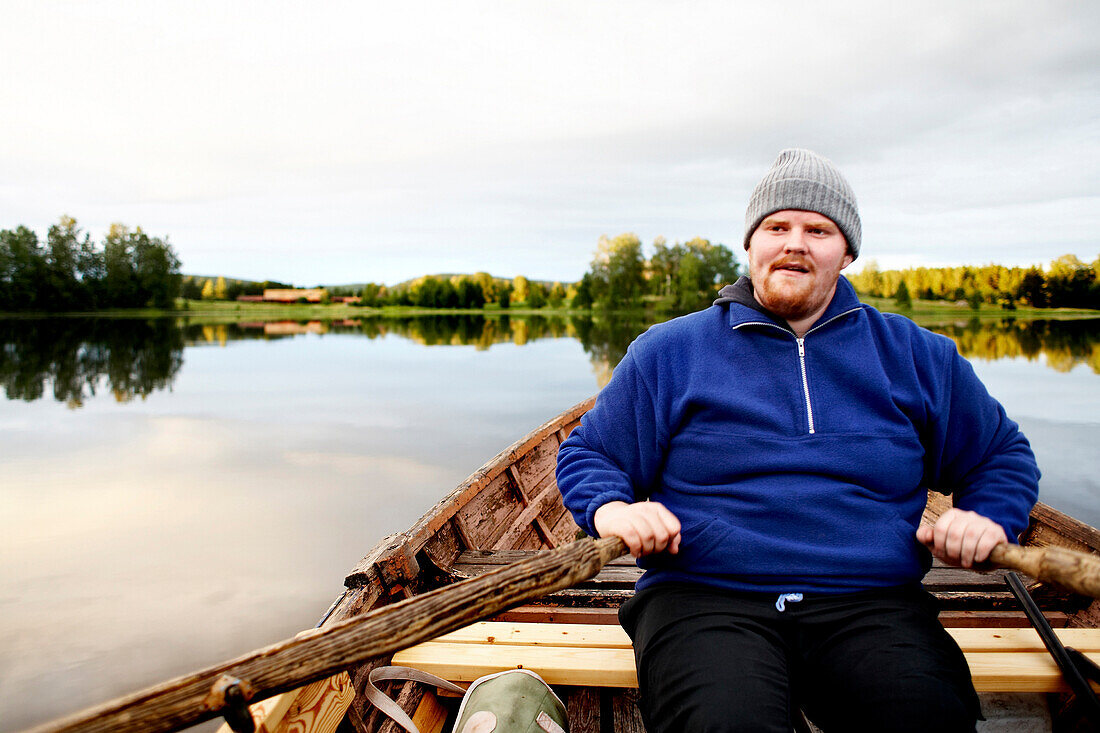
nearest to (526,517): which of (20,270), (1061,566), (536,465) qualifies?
(536,465)

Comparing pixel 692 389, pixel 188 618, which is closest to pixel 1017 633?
pixel 692 389

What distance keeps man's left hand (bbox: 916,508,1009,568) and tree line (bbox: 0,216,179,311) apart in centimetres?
8387

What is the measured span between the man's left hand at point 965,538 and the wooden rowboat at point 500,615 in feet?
2.65

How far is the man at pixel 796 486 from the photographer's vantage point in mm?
1462

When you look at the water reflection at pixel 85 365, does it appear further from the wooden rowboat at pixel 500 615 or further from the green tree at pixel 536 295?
the green tree at pixel 536 295

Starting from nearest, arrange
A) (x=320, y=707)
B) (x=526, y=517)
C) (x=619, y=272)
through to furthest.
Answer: (x=320, y=707), (x=526, y=517), (x=619, y=272)

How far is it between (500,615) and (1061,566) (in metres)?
1.96

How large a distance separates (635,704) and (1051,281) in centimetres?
8416

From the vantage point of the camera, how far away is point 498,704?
181 centimetres

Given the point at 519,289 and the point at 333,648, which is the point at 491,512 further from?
the point at 519,289

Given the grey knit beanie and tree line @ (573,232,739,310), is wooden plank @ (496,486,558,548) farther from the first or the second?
tree line @ (573,232,739,310)

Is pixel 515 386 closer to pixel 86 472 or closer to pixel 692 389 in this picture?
pixel 86 472

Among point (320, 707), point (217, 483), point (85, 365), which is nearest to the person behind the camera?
point (320, 707)

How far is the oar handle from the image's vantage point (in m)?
1.38
